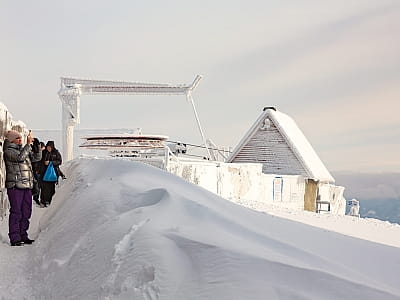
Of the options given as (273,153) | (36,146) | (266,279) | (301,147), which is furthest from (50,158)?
(301,147)

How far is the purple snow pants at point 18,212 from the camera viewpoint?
616 centimetres

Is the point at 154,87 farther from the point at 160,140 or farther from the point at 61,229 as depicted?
the point at 61,229

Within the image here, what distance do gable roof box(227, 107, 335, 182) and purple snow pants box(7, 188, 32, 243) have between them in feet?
62.6

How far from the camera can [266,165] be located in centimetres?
2528

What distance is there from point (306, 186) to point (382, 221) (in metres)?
11.6

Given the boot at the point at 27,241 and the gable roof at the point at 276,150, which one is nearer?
the boot at the point at 27,241

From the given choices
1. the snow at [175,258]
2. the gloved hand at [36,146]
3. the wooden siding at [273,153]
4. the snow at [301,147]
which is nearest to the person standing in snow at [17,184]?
the snow at [175,258]

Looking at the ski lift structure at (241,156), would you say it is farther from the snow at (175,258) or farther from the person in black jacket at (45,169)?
the snow at (175,258)

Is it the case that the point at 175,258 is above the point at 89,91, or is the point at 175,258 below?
below

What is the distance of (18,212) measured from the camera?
244 inches

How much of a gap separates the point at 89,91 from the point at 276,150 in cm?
1065

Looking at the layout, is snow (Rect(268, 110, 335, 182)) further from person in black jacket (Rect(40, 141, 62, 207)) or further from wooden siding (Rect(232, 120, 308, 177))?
person in black jacket (Rect(40, 141, 62, 207))

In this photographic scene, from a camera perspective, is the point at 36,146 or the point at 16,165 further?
the point at 36,146

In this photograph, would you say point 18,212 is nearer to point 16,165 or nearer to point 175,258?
point 16,165
